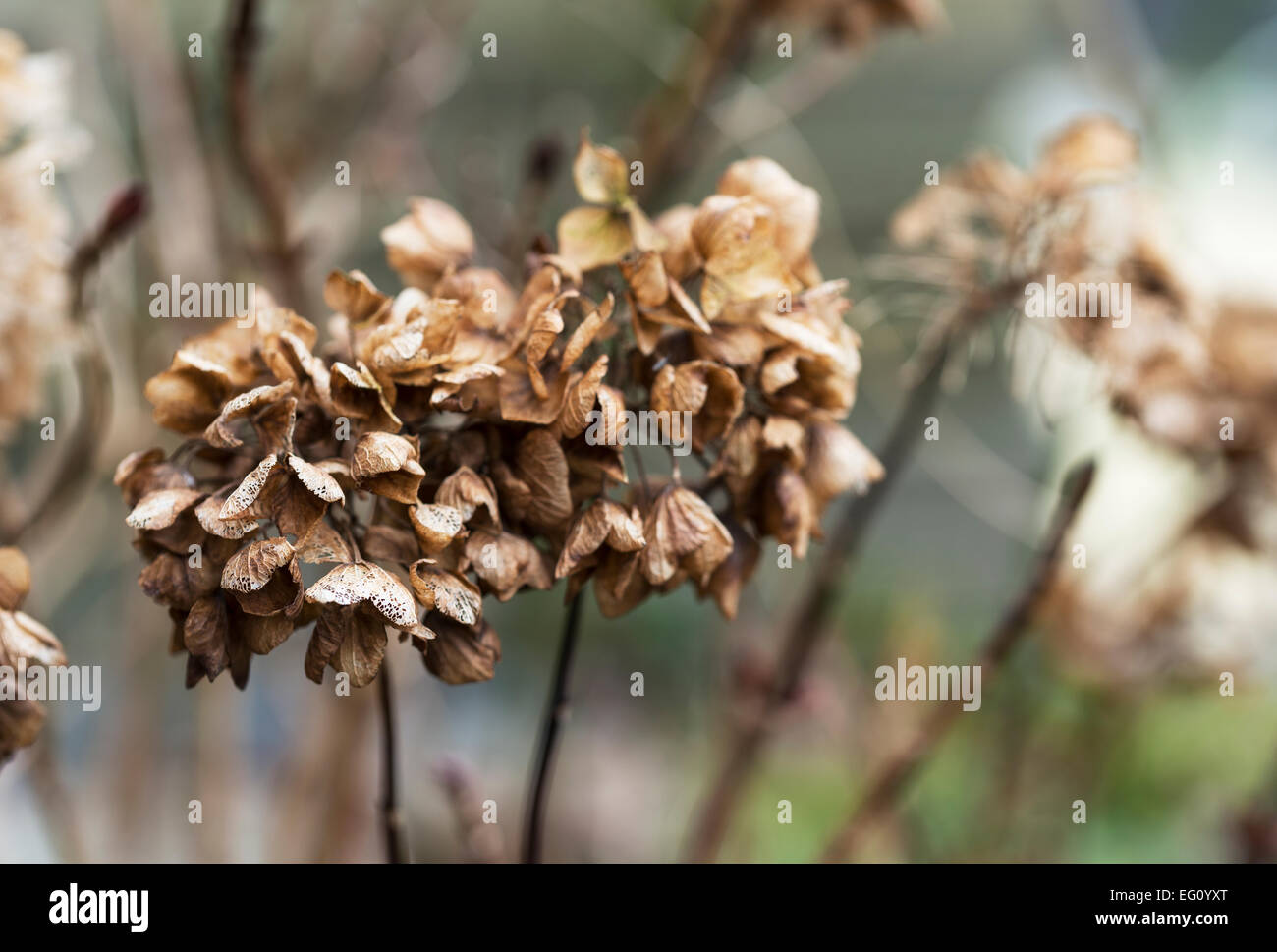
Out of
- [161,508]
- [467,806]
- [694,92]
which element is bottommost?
[467,806]

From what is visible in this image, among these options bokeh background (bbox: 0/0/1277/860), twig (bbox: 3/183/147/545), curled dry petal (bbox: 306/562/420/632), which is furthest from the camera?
bokeh background (bbox: 0/0/1277/860)

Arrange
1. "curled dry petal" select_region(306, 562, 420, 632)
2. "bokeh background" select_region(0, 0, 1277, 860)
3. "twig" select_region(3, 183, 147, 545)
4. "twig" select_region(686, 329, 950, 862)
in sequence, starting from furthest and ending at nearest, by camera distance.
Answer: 1. "bokeh background" select_region(0, 0, 1277, 860)
2. "twig" select_region(686, 329, 950, 862)
3. "twig" select_region(3, 183, 147, 545)
4. "curled dry petal" select_region(306, 562, 420, 632)

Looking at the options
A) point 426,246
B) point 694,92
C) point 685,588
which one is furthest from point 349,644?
point 685,588

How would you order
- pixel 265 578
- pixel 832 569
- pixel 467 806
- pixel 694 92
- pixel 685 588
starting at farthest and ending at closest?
pixel 685 588
pixel 694 92
pixel 832 569
pixel 467 806
pixel 265 578

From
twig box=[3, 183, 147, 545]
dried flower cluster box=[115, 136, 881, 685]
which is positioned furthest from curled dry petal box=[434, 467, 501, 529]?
twig box=[3, 183, 147, 545]

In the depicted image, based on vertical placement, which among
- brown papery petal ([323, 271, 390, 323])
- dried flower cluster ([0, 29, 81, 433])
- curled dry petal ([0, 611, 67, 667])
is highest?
dried flower cluster ([0, 29, 81, 433])

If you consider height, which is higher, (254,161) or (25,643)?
(254,161)

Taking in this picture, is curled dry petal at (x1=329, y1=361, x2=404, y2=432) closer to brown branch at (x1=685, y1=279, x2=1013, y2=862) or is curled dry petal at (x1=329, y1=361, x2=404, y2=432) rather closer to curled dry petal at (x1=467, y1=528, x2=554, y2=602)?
curled dry petal at (x1=467, y1=528, x2=554, y2=602)

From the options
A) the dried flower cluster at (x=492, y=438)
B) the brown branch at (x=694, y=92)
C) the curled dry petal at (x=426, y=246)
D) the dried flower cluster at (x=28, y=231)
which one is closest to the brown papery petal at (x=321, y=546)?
the dried flower cluster at (x=492, y=438)

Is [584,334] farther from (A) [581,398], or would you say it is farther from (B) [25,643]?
(B) [25,643]
